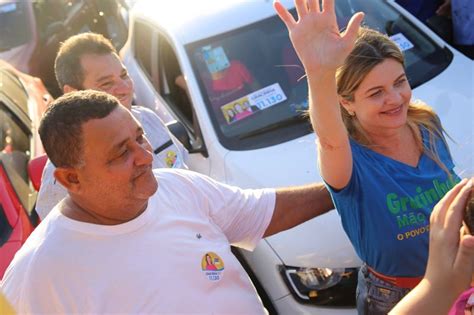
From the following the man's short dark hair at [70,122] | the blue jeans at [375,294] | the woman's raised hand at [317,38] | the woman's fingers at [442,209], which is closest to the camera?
the woman's fingers at [442,209]

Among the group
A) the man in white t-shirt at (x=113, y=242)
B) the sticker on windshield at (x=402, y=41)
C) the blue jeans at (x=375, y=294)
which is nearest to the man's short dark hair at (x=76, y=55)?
the man in white t-shirt at (x=113, y=242)

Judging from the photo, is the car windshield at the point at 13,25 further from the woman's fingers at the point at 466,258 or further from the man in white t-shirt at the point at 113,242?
the woman's fingers at the point at 466,258

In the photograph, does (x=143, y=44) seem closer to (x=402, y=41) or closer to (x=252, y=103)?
(x=252, y=103)

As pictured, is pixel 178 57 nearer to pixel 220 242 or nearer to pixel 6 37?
pixel 220 242

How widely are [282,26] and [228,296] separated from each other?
2572 mm

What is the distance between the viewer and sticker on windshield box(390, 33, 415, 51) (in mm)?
4457

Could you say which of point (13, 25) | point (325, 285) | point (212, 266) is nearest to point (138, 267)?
point (212, 266)

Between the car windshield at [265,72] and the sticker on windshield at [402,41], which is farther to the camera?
the sticker on windshield at [402,41]

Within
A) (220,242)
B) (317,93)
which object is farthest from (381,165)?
(220,242)

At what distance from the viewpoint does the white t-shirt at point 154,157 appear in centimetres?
294

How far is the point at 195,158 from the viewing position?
4.21 metres

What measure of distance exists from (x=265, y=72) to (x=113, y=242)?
2318mm

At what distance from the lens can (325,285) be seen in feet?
10.6

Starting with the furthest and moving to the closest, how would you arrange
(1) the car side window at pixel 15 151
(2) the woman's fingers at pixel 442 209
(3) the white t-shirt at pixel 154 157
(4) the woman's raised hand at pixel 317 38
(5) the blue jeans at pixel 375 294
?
(1) the car side window at pixel 15 151 → (3) the white t-shirt at pixel 154 157 → (5) the blue jeans at pixel 375 294 → (4) the woman's raised hand at pixel 317 38 → (2) the woman's fingers at pixel 442 209
